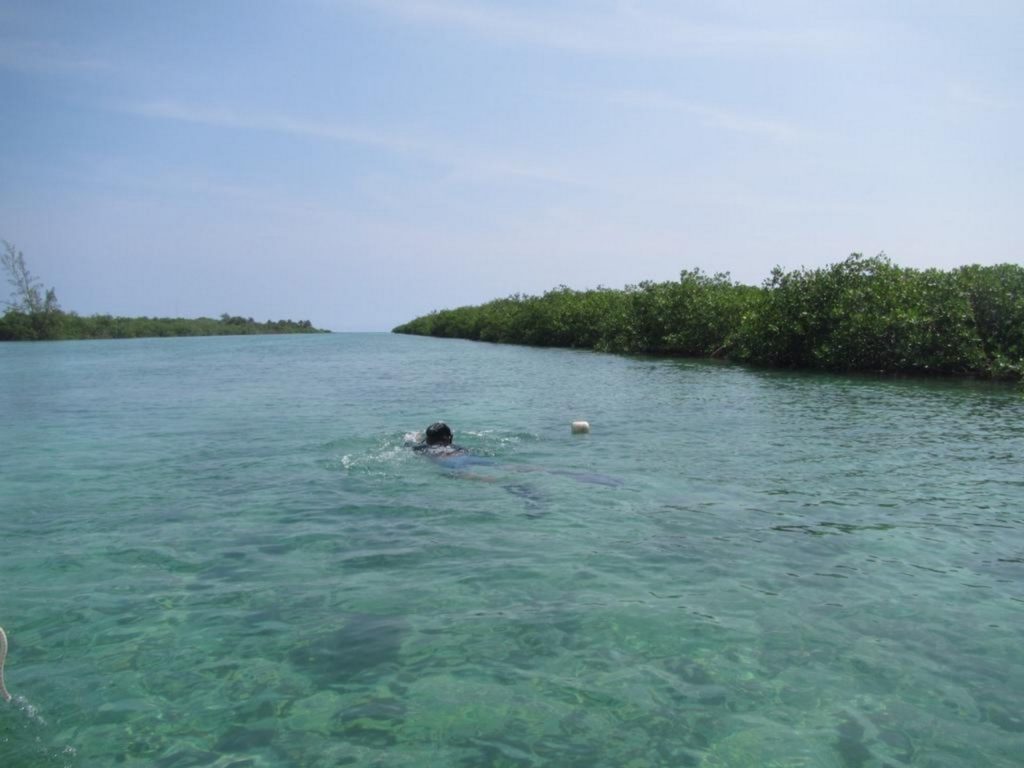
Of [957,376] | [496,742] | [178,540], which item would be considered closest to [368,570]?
[178,540]

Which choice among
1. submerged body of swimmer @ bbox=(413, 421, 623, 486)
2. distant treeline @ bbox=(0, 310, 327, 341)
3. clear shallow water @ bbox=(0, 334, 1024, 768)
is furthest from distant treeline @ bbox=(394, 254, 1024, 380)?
distant treeline @ bbox=(0, 310, 327, 341)

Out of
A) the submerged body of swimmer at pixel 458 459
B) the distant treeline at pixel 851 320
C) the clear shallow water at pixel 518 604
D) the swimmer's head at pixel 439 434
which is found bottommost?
the clear shallow water at pixel 518 604

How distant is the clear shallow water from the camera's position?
4633 millimetres

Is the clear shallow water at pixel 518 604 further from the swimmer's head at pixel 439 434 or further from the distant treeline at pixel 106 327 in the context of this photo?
the distant treeline at pixel 106 327

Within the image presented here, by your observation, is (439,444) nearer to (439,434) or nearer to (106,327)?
(439,434)

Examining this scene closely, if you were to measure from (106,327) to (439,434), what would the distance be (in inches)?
4503

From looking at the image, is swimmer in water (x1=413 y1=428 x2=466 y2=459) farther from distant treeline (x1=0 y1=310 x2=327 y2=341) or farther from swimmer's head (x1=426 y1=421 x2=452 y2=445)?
distant treeline (x1=0 y1=310 x2=327 y2=341)

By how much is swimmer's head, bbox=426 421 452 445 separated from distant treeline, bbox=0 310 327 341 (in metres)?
101

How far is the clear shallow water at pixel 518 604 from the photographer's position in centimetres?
463

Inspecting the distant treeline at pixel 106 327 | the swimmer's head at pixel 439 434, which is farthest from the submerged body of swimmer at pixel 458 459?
the distant treeline at pixel 106 327

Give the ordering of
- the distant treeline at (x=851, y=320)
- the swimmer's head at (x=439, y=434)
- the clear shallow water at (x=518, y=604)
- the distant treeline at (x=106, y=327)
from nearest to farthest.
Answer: the clear shallow water at (x=518, y=604)
the swimmer's head at (x=439, y=434)
the distant treeline at (x=851, y=320)
the distant treeline at (x=106, y=327)

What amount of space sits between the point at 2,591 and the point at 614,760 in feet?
20.1

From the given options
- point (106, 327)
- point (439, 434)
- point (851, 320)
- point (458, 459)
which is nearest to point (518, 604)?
point (458, 459)

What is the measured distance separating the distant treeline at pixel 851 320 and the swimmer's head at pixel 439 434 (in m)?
22.7
